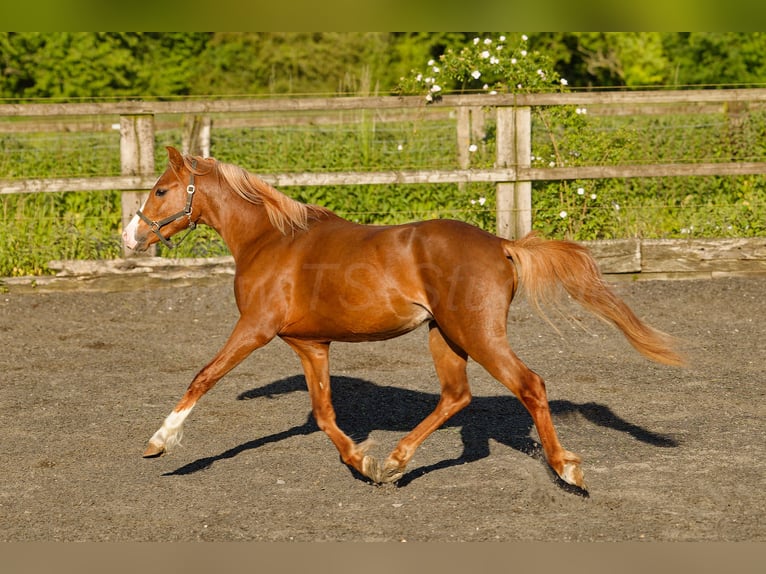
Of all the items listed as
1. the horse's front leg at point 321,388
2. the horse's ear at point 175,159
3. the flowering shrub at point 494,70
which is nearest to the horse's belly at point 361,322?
the horse's front leg at point 321,388

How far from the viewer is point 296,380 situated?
6.97m

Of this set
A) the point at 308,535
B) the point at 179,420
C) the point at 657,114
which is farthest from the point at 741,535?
the point at 657,114

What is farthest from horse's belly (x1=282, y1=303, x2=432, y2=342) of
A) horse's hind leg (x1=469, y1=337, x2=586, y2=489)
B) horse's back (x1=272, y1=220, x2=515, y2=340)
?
horse's hind leg (x1=469, y1=337, x2=586, y2=489)

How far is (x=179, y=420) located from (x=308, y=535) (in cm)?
105

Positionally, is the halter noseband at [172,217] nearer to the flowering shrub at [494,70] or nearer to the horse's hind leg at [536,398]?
the horse's hind leg at [536,398]

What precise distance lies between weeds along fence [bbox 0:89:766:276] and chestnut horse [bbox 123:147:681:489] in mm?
4469

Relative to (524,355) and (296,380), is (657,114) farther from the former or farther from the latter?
(296,380)

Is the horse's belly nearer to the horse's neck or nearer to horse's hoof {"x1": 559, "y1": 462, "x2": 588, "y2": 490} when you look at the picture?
the horse's neck

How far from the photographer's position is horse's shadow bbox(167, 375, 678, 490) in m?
5.24

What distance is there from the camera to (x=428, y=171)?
32.9 feet

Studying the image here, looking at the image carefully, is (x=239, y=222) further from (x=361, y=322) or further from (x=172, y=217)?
(x=361, y=322)

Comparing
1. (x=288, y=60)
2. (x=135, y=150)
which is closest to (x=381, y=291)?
(x=135, y=150)

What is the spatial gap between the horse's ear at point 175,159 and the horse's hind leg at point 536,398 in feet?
6.76

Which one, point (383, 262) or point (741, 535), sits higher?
point (383, 262)
